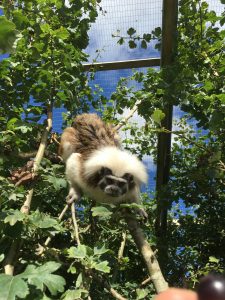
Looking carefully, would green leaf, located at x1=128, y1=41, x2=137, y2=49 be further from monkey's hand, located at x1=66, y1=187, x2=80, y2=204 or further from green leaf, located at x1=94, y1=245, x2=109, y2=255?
green leaf, located at x1=94, y1=245, x2=109, y2=255

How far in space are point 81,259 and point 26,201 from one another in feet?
1.75

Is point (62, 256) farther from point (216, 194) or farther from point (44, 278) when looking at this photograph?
point (216, 194)

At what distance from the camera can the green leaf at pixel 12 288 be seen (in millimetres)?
1515

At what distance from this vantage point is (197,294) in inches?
12.1

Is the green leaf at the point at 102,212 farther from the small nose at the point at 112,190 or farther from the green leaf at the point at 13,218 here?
the small nose at the point at 112,190

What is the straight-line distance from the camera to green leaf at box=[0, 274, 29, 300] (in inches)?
59.6

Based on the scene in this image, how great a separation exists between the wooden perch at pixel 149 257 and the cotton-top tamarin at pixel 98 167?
100cm

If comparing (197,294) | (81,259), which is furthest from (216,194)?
(197,294)

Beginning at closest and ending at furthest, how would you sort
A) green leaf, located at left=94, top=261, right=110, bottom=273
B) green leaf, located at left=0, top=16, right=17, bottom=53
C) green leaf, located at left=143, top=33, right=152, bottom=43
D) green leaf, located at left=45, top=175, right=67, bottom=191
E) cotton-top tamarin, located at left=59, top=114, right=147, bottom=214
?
1. green leaf, located at left=0, top=16, right=17, bottom=53
2. green leaf, located at left=94, top=261, right=110, bottom=273
3. green leaf, located at left=45, top=175, right=67, bottom=191
4. cotton-top tamarin, located at left=59, top=114, right=147, bottom=214
5. green leaf, located at left=143, top=33, right=152, bottom=43

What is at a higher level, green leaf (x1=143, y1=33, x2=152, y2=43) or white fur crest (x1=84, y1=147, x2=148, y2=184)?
green leaf (x1=143, y1=33, x2=152, y2=43)

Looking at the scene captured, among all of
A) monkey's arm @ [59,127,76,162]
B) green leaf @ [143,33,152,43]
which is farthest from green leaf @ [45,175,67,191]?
green leaf @ [143,33,152,43]

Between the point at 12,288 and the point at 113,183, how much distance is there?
2.10 m

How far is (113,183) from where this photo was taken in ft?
11.8

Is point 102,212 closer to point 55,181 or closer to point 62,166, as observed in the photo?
point 55,181
